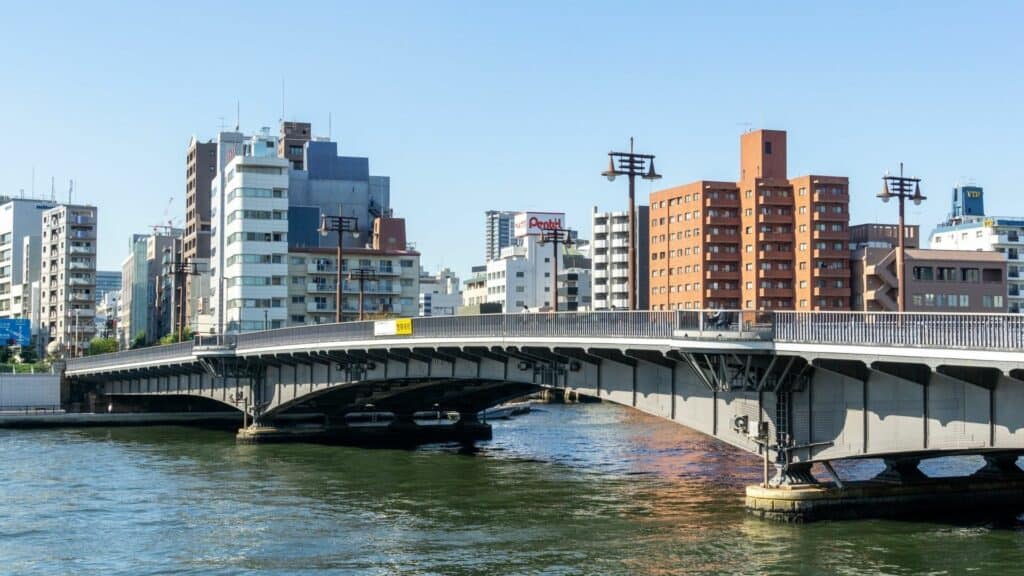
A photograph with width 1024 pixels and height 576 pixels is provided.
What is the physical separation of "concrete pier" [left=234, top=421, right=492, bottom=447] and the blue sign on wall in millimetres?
80270

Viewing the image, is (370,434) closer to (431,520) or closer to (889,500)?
(431,520)

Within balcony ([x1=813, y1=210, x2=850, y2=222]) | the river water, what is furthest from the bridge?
balcony ([x1=813, y1=210, x2=850, y2=222])

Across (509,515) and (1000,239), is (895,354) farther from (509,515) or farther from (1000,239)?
(1000,239)

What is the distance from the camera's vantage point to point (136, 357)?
343 ft

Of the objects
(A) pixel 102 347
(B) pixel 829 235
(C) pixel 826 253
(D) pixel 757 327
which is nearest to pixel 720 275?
(C) pixel 826 253

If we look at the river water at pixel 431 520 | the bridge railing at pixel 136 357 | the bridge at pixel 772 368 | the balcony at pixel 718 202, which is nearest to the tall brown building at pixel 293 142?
the balcony at pixel 718 202

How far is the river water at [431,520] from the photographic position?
3934cm

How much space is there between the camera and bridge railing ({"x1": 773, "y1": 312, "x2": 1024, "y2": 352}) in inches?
1363

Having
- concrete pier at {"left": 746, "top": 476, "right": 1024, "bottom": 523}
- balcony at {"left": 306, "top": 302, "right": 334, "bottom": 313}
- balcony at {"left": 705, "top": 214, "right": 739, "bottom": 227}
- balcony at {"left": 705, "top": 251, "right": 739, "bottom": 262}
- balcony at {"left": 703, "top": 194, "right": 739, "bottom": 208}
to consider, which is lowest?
concrete pier at {"left": 746, "top": 476, "right": 1024, "bottom": 523}

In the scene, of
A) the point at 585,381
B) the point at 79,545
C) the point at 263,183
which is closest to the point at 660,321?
the point at 585,381

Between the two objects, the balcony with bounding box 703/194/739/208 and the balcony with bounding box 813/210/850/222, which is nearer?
the balcony with bounding box 813/210/850/222

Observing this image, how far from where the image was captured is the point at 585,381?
2232 inches

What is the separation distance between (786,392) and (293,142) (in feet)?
511

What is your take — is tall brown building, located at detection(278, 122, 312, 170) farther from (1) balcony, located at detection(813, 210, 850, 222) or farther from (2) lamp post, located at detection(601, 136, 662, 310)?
(2) lamp post, located at detection(601, 136, 662, 310)
